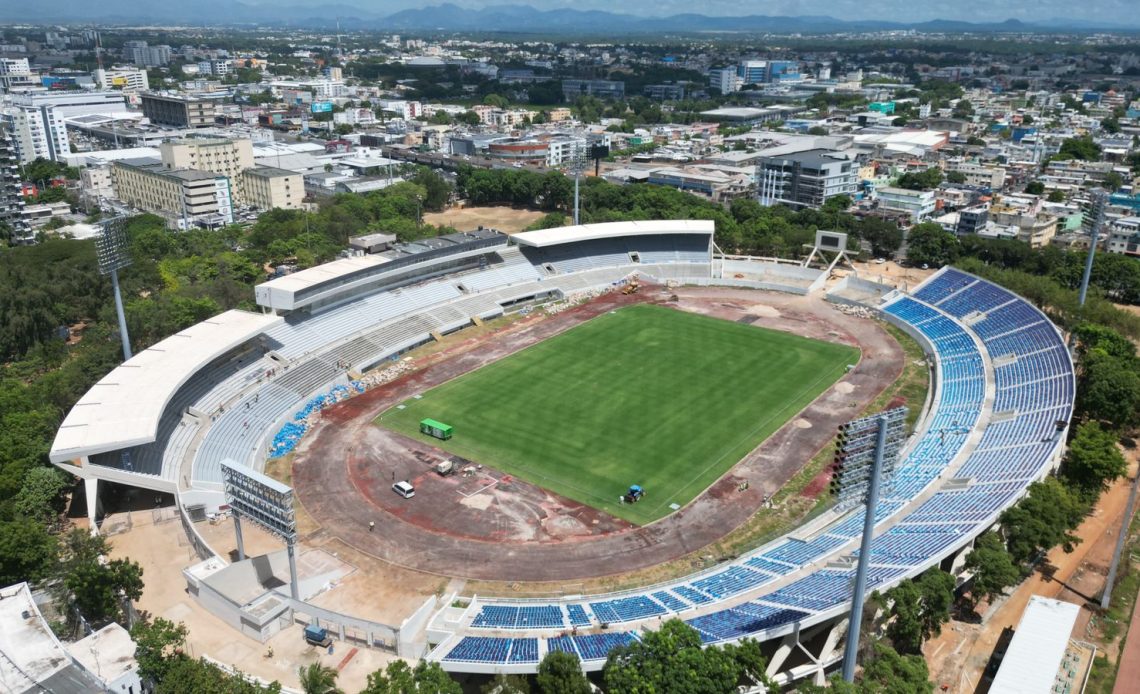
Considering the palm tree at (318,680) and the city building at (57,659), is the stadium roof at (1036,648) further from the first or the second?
the city building at (57,659)

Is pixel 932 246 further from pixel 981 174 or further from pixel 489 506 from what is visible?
pixel 489 506

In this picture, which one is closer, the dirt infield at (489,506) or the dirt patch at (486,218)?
the dirt infield at (489,506)

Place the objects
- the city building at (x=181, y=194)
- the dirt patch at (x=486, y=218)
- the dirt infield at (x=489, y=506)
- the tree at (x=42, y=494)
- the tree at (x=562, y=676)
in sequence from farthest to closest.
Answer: the dirt patch at (x=486, y=218) → the city building at (x=181, y=194) → the tree at (x=42, y=494) → the dirt infield at (x=489, y=506) → the tree at (x=562, y=676)

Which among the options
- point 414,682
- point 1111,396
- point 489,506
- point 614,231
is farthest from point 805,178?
point 414,682

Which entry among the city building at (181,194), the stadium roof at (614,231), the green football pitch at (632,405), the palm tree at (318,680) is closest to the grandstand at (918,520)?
the palm tree at (318,680)

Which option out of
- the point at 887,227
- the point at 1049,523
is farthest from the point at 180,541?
the point at 887,227

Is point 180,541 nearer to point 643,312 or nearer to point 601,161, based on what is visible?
point 643,312
